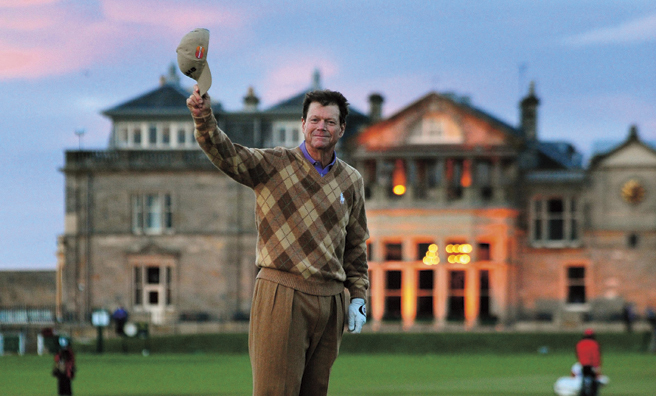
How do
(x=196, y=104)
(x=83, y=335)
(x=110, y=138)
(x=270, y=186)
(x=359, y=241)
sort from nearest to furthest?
(x=196, y=104) < (x=270, y=186) < (x=359, y=241) < (x=83, y=335) < (x=110, y=138)

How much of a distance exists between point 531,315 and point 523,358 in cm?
1338

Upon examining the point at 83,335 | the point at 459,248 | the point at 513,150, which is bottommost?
the point at 83,335

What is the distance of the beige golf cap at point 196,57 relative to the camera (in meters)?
5.17

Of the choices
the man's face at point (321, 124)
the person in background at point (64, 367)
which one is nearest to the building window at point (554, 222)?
the person in background at point (64, 367)

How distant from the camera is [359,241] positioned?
611cm

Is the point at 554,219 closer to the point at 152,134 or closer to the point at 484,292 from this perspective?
the point at 484,292

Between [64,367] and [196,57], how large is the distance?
41.0 ft

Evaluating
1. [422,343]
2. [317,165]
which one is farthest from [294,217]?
[422,343]

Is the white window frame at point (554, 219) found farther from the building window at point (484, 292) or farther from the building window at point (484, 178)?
the building window at point (484, 292)

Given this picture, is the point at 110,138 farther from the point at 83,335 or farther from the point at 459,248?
the point at 459,248

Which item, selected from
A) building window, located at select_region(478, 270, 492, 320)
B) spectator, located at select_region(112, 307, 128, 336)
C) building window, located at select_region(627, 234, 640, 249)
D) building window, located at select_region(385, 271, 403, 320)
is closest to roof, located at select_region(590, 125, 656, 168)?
building window, located at select_region(627, 234, 640, 249)

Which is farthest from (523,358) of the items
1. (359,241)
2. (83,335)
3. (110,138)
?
(359,241)

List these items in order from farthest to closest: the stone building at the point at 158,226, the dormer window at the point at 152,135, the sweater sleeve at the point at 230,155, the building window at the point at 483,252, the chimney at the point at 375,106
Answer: the chimney at the point at 375,106 → the dormer window at the point at 152,135 → the stone building at the point at 158,226 → the building window at the point at 483,252 → the sweater sleeve at the point at 230,155

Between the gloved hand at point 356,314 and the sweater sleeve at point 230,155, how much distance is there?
810 mm
